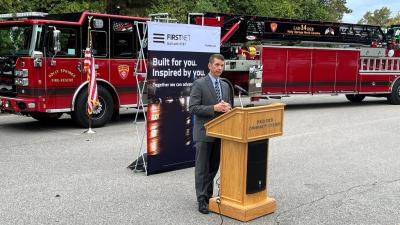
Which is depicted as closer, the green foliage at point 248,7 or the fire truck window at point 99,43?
the fire truck window at point 99,43

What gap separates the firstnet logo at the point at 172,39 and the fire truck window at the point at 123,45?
513 cm

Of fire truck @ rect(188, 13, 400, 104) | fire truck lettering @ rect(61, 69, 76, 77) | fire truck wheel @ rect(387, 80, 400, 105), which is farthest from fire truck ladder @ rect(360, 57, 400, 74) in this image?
fire truck lettering @ rect(61, 69, 76, 77)

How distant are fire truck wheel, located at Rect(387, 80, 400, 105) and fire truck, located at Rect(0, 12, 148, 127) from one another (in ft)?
36.9

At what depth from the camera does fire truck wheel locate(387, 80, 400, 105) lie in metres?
20.0

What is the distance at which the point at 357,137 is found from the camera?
1162cm

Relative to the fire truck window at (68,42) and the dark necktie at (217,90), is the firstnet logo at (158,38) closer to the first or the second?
the dark necktie at (217,90)

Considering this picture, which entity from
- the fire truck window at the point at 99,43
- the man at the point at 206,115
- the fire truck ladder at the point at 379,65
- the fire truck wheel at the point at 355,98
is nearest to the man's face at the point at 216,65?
the man at the point at 206,115

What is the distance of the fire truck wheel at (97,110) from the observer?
11961mm

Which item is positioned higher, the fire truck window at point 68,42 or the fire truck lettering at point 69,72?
the fire truck window at point 68,42

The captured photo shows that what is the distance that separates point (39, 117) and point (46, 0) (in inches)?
492

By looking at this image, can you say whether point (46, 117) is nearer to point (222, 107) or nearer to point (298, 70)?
point (298, 70)

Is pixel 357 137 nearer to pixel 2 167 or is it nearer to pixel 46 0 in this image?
pixel 2 167

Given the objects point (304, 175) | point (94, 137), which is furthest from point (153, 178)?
point (94, 137)

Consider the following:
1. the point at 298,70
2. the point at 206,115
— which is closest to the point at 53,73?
the point at 206,115
